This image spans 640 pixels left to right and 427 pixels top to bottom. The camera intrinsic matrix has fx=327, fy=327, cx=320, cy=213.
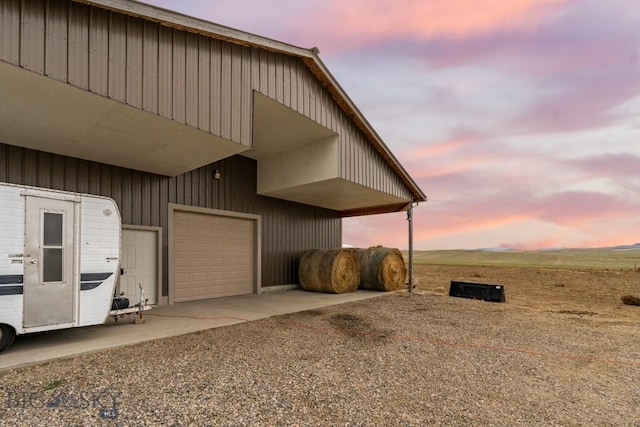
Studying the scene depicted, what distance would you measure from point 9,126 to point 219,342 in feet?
16.0

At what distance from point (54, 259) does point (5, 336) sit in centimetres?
112

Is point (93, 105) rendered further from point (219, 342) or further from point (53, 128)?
point (219, 342)

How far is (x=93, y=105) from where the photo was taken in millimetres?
4887

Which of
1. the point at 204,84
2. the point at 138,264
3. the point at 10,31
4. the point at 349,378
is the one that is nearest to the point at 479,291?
the point at 349,378

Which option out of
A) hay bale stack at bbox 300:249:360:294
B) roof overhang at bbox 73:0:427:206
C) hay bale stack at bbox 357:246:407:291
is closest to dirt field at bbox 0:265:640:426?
hay bale stack at bbox 300:249:360:294

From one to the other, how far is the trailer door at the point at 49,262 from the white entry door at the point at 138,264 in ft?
8.30

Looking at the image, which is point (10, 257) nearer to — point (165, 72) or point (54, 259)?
point (54, 259)

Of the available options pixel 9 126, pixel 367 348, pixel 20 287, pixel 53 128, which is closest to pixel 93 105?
pixel 53 128

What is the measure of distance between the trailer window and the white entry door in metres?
2.59

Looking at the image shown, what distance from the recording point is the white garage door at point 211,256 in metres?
8.68

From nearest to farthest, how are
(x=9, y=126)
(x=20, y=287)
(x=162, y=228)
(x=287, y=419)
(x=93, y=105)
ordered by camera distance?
(x=287, y=419) → (x=20, y=287) → (x=93, y=105) → (x=9, y=126) → (x=162, y=228)

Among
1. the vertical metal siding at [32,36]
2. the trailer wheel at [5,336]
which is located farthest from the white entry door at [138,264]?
the vertical metal siding at [32,36]

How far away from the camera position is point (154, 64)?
17.5ft

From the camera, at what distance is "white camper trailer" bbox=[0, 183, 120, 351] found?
4426mm
